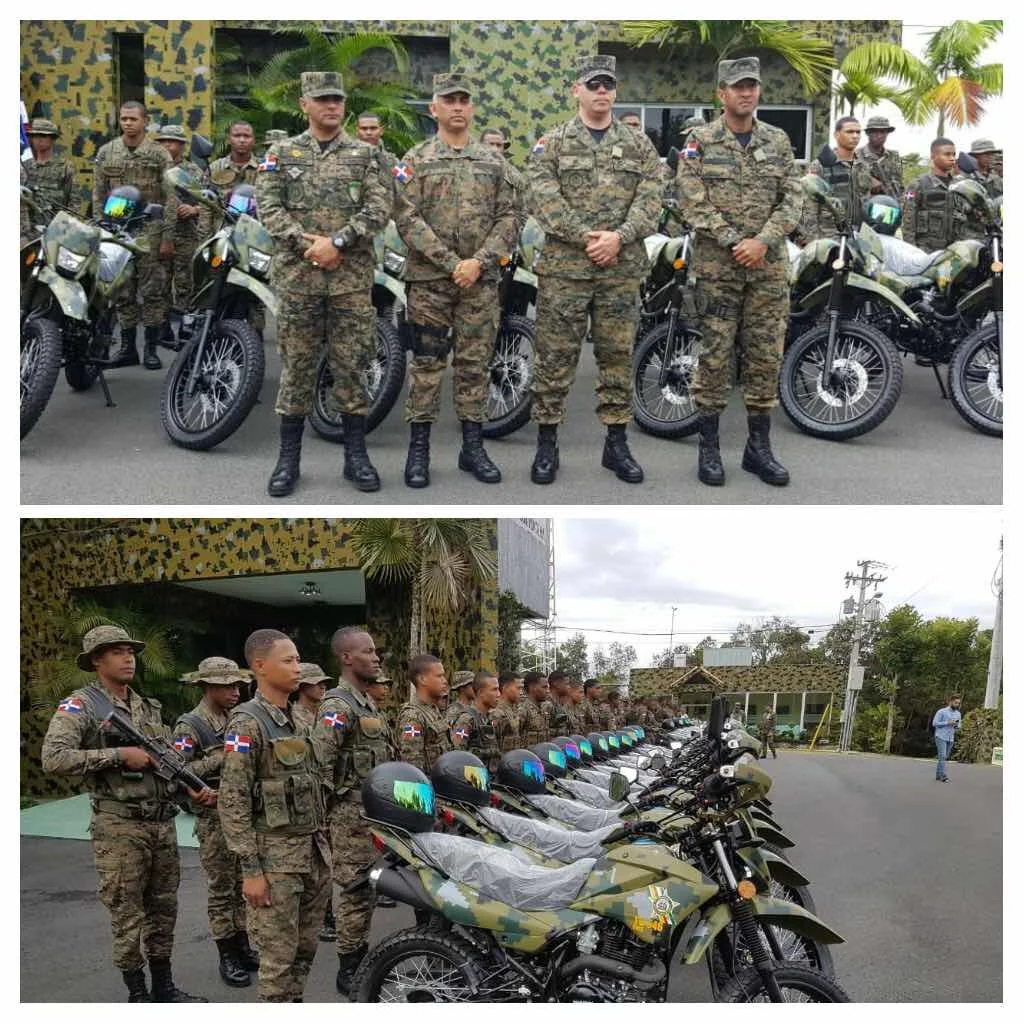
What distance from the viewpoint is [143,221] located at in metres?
7.34

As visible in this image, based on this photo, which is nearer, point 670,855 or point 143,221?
point 670,855

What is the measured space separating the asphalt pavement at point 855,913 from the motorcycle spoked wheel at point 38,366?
8.95ft

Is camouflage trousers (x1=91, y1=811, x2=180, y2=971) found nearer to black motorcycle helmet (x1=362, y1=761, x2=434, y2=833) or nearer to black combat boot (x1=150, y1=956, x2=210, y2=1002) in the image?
black combat boot (x1=150, y1=956, x2=210, y2=1002)

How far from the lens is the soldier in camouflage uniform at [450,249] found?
18.1 feet

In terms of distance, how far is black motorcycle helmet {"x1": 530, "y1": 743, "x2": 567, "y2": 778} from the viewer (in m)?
5.66

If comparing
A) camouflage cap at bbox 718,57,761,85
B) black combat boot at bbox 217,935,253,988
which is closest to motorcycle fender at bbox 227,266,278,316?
camouflage cap at bbox 718,57,761,85

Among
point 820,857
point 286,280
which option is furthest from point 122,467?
point 820,857

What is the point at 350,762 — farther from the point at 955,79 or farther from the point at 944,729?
the point at 955,79

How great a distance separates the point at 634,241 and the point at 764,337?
0.90 meters

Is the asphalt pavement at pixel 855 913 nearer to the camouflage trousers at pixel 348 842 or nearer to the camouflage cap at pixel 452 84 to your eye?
the camouflage trousers at pixel 348 842

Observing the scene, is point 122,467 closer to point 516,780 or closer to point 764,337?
point 516,780

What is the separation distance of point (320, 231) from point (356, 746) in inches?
102

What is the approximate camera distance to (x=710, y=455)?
5.96 m

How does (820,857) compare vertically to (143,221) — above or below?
below
